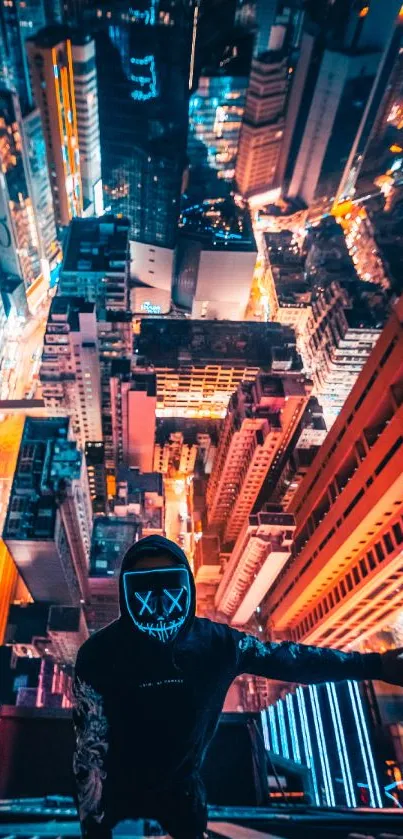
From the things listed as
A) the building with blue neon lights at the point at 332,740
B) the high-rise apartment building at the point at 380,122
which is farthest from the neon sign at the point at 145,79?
the building with blue neon lights at the point at 332,740

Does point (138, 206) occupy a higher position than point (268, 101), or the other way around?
point (268, 101)

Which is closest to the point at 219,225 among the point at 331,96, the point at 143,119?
the point at 143,119

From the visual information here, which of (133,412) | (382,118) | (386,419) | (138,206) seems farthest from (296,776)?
(382,118)

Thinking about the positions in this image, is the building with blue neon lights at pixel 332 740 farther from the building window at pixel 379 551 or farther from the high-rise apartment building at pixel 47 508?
the high-rise apartment building at pixel 47 508

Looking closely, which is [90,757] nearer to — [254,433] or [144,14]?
[254,433]

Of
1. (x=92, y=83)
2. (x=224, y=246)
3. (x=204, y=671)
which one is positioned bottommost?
(x=204, y=671)

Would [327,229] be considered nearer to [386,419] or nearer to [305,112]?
[305,112]
